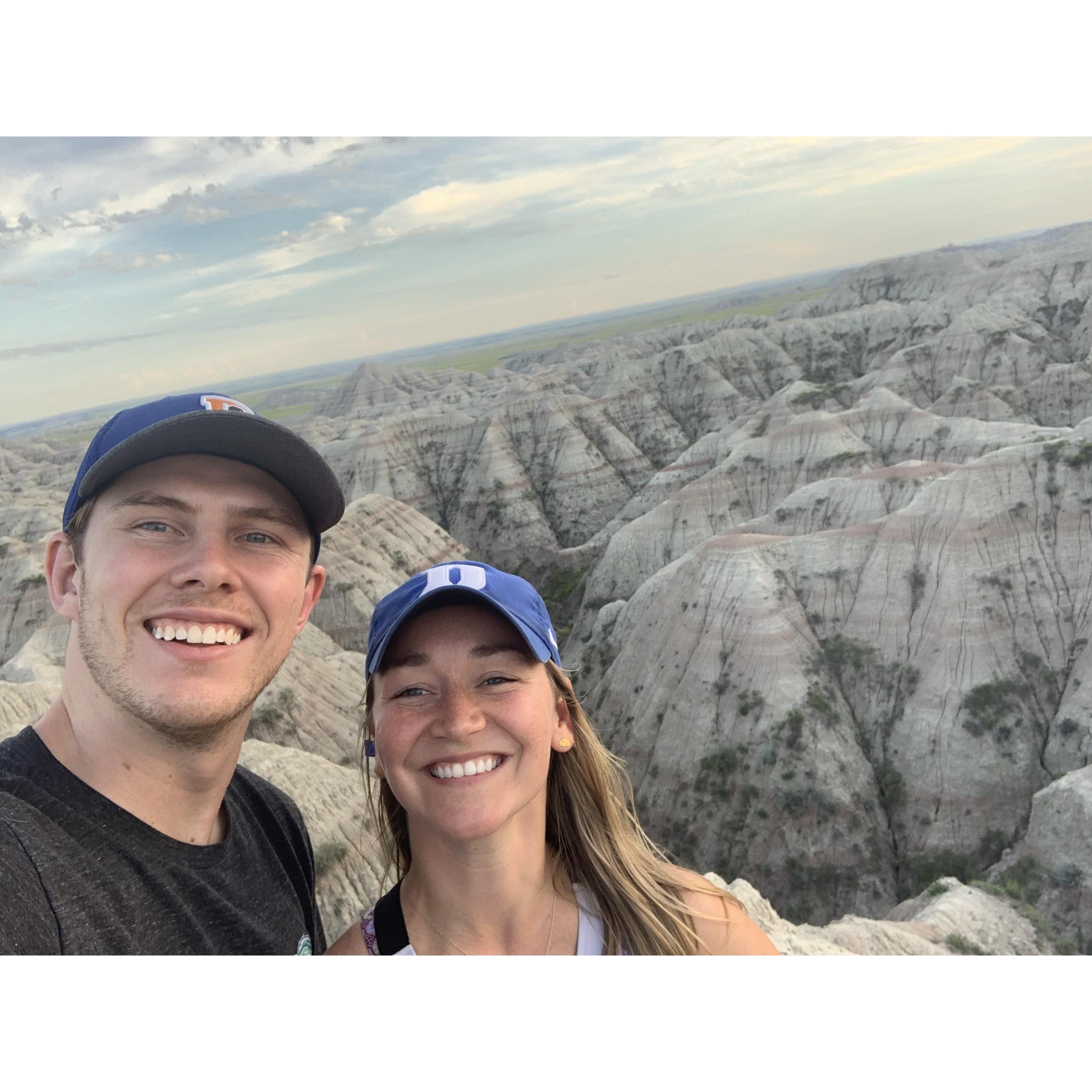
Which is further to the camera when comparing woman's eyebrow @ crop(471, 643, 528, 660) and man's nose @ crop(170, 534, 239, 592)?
woman's eyebrow @ crop(471, 643, 528, 660)

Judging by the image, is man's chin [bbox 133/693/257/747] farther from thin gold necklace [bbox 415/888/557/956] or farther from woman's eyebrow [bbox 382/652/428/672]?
thin gold necklace [bbox 415/888/557/956]

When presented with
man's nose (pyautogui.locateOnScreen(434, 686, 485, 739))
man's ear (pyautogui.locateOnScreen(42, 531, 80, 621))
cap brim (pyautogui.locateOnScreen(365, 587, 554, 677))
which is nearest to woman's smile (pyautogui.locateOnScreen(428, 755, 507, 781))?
man's nose (pyautogui.locateOnScreen(434, 686, 485, 739))

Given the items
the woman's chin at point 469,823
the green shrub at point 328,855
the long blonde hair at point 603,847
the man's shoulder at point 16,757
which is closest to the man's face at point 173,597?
the man's shoulder at point 16,757

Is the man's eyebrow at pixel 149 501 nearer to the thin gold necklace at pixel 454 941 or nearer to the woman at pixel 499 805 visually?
the woman at pixel 499 805

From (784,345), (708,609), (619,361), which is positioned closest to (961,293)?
(784,345)

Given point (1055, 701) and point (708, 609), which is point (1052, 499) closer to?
point (1055, 701)

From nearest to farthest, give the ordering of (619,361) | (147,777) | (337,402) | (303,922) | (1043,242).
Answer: (147,777) < (303,922) < (1043,242) < (337,402) < (619,361)
